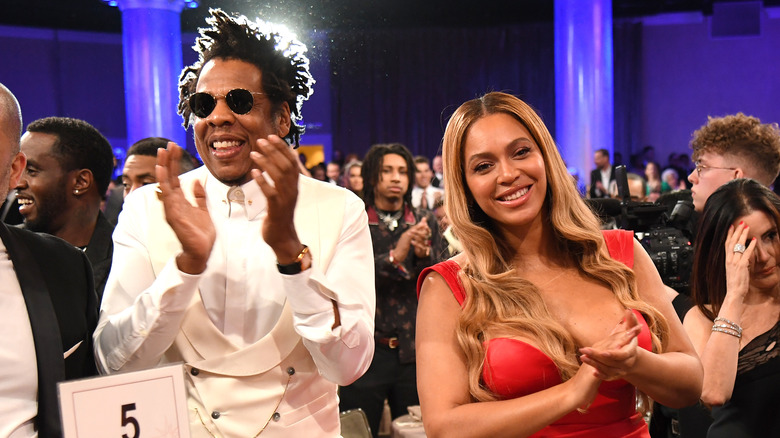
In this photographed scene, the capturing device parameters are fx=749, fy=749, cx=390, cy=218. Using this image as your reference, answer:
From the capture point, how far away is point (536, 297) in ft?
6.33

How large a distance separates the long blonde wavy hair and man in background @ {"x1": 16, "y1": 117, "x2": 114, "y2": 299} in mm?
1434

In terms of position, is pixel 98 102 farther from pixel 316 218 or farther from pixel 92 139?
pixel 316 218

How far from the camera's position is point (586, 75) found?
34.6 feet

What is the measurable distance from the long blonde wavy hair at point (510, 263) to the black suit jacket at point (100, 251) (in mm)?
1388

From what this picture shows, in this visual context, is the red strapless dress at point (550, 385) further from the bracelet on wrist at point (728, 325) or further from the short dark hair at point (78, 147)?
the short dark hair at point (78, 147)

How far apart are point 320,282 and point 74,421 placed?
1.97 feet

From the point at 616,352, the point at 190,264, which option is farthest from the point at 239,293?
the point at 616,352

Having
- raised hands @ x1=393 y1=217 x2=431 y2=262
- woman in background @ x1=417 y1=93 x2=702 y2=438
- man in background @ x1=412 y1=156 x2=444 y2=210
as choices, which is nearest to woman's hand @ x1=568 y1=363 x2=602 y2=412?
woman in background @ x1=417 y1=93 x2=702 y2=438

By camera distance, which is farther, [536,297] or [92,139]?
[92,139]

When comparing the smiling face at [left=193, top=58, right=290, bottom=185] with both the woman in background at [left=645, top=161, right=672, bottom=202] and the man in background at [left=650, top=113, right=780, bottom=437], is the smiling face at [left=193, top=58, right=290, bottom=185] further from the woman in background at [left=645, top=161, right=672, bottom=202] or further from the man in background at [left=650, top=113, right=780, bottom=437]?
the woman in background at [left=645, top=161, right=672, bottom=202]

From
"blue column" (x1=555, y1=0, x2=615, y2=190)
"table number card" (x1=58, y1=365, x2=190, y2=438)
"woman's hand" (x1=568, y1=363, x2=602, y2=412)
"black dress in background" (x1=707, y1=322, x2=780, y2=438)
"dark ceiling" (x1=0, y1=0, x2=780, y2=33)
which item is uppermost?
"dark ceiling" (x1=0, y1=0, x2=780, y2=33)

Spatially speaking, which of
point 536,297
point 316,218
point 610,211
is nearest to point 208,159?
point 316,218

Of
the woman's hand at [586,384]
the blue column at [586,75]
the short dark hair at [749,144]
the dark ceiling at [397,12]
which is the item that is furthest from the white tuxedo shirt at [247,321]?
the blue column at [586,75]

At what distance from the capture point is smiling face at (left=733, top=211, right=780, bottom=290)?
264cm
